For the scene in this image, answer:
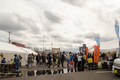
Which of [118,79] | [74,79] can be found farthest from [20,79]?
[118,79]

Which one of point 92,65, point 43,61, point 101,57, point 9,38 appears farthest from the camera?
point 9,38

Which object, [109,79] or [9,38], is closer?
[109,79]

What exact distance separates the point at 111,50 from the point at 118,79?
5.28 metres

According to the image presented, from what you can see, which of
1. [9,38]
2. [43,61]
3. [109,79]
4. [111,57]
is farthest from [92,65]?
[9,38]

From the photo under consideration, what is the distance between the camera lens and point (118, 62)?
319 inches

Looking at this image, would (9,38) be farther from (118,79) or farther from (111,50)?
(118,79)

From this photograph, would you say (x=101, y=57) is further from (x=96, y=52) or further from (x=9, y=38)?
(x=9, y=38)

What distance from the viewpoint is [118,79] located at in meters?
7.93

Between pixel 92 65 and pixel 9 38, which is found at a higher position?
pixel 9 38

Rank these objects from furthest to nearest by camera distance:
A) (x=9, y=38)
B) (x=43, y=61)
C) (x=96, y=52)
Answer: (x=9, y=38) < (x=43, y=61) < (x=96, y=52)

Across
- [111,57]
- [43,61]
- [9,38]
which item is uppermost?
[9,38]

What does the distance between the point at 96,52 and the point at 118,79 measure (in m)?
5.41

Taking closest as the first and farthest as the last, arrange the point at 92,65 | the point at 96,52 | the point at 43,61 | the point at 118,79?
the point at 118,79 < the point at 96,52 < the point at 92,65 < the point at 43,61

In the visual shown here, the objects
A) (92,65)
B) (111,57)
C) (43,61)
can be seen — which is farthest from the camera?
(43,61)
